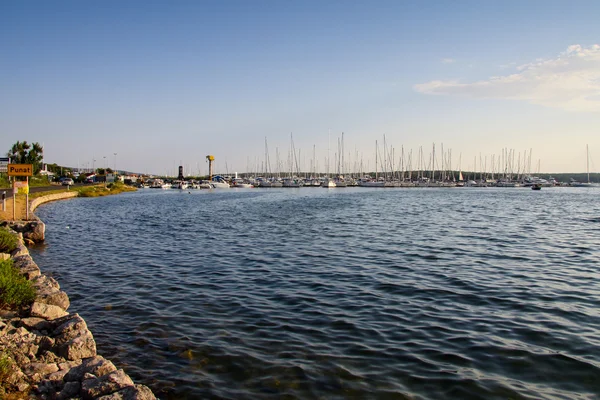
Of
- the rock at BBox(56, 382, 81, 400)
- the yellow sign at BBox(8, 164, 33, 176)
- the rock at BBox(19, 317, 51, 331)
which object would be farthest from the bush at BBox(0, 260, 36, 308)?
the yellow sign at BBox(8, 164, 33, 176)

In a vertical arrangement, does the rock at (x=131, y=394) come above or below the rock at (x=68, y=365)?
above

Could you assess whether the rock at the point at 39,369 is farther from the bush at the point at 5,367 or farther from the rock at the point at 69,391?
the rock at the point at 69,391

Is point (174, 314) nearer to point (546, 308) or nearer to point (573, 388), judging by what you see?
point (573, 388)

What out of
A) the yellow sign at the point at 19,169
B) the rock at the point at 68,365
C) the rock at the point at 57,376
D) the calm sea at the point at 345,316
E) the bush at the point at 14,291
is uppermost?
the yellow sign at the point at 19,169

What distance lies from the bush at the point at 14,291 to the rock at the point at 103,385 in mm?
4968

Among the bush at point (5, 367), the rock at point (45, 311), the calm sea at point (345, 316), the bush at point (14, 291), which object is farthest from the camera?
the bush at point (14, 291)

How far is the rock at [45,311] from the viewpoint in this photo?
382 inches

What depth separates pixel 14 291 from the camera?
1041 cm

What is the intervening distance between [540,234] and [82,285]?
2575 cm

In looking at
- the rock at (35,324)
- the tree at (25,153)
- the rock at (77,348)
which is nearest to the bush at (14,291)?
the rock at (35,324)

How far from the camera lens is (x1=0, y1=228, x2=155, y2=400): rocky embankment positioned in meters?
6.46

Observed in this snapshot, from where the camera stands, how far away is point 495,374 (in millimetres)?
8242

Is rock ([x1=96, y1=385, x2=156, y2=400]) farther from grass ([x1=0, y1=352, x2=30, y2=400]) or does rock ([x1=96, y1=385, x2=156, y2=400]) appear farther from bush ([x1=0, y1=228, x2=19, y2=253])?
bush ([x1=0, y1=228, x2=19, y2=253])

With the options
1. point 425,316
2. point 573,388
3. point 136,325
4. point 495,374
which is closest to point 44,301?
point 136,325
